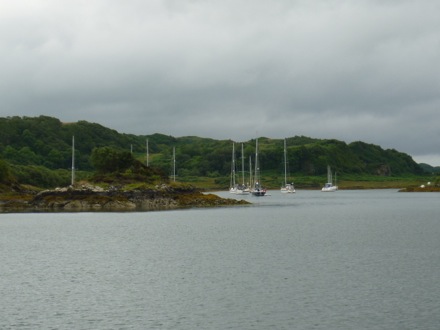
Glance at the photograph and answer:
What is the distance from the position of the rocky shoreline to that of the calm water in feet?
132

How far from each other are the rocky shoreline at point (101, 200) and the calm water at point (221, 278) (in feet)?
132

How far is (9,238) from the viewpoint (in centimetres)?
6894

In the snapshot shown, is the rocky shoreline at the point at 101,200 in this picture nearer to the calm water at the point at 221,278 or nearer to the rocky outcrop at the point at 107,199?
the rocky outcrop at the point at 107,199

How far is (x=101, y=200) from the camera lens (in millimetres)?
119125

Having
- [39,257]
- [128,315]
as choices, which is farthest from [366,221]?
[128,315]

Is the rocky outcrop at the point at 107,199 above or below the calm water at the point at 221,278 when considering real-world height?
above

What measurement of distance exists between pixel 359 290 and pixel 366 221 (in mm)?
58263

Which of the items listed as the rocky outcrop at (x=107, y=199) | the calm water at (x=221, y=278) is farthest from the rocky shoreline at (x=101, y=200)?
the calm water at (x=221, y=278)

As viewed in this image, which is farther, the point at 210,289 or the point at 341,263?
the point at 341,263

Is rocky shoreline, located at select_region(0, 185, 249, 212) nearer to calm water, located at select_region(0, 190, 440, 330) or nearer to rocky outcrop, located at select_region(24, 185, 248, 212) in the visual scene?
rocky outcrop, located at select_region(24, 185, 248, 212)

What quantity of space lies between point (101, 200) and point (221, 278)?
265 feet

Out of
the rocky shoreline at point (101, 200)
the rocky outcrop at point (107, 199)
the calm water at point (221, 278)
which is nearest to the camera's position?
the calm water at point (221, 278)

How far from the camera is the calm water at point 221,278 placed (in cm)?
A: 3017

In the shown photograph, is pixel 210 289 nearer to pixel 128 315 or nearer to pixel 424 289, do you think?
pixel 128 315
